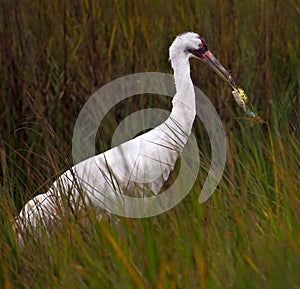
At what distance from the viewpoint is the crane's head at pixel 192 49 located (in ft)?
13.2

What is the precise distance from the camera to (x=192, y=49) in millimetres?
4055

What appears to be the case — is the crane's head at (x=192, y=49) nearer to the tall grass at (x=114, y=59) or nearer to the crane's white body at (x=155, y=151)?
the crane's white body at (x=155, y=151)

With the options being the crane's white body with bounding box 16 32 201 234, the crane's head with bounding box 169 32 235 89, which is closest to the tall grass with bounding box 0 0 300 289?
the crane's white body with bounding box 16 32 201 234

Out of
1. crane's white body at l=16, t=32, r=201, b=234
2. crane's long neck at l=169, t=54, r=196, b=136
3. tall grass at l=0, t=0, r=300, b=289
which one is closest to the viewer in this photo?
crane's white body at l=16, t=32, r=201, b=234

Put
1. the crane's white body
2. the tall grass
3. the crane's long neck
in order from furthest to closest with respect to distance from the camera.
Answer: the tall grass
the crane's long neck
the crane's white body

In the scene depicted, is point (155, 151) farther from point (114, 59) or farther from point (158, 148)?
point (114, 59)

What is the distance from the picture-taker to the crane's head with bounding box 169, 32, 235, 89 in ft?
13.2

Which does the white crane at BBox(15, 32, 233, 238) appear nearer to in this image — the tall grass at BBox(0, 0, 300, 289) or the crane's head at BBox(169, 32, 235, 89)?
the crane's head at BBox(169, 32, 235, 89)

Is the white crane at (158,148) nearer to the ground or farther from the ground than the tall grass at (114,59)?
nearer to the ground

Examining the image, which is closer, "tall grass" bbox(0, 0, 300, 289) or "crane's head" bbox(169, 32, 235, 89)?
"crane's head" bbox(169, 32, 235, 89)

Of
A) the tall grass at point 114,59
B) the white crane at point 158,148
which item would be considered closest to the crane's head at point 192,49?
the white crane at point 158,148

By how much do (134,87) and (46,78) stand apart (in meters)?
0.52

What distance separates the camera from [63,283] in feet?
7.54

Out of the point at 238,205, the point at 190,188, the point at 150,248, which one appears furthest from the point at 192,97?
the point at 150,248
